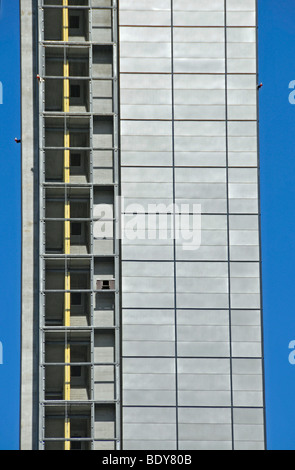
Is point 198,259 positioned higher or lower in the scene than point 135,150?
lower

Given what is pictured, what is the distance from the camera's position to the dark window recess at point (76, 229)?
93938mm

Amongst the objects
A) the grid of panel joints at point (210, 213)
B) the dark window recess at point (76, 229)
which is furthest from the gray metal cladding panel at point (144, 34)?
the dark window recess at point (76, 229)

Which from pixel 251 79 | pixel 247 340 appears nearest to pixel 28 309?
pixel 247 340

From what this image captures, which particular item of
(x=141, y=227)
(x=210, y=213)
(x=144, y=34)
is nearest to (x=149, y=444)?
(x=141, y=227)

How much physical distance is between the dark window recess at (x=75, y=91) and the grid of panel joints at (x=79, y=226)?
88 mm

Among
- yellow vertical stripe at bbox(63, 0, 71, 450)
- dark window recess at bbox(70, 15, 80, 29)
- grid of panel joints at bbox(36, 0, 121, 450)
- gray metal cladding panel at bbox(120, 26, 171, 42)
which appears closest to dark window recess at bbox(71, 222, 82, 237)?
grid of panel joints at bbox(36, 0, 121, 450)

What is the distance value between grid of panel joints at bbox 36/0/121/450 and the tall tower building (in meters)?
0.13

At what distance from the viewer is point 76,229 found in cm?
9400

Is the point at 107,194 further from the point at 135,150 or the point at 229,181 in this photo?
the point at 229,181

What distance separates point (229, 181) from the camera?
9275 cm

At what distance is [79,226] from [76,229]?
0.38 m

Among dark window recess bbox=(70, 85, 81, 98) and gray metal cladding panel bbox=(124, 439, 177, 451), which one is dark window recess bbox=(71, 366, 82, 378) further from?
dark window recess bbox=(70, 85, 81, 98)

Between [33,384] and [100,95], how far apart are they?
1011 inches

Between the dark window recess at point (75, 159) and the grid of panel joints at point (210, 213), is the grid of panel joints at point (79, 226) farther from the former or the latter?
the grid of panel joints at point (210, 213)
